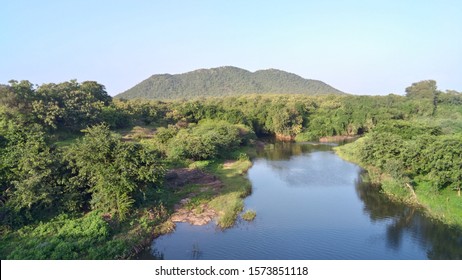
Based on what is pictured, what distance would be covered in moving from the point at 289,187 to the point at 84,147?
16.6m

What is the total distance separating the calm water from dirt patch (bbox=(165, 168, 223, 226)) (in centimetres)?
98

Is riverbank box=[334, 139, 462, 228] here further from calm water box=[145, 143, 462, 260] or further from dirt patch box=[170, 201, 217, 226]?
dirt patch box=[170, 201, 217, 226]

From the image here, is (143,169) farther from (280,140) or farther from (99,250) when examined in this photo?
(280,140)

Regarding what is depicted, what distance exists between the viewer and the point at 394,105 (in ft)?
239

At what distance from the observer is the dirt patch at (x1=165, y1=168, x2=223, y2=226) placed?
2140cm

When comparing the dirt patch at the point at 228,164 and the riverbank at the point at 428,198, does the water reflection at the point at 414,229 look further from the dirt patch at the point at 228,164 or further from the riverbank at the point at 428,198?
the dirt patch at the point at 228,164

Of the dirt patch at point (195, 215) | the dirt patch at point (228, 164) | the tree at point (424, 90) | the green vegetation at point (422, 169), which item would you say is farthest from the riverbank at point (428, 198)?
the tree at point (424, 90)

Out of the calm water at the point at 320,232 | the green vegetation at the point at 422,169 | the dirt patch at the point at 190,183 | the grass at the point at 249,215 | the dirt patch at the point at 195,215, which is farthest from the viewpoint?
the green vegetation at the point at 422,169

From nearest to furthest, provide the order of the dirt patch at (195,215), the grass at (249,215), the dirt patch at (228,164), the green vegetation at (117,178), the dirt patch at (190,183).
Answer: the green vegetation at (117,178) → the dirt patch at (195,215) → the dirt patch at (190,183) → the grass at (249,215) → the dirt patch at (228,164)

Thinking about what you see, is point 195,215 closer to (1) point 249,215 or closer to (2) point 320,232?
(1) point 249,215

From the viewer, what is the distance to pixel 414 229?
1997 centimetres

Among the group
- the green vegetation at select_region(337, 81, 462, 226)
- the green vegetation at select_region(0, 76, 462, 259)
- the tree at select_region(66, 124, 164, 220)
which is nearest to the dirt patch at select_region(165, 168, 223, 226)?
the green vegetation at select_region(0, 76, 462, 259)

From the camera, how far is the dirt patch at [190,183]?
21402 millimetres
